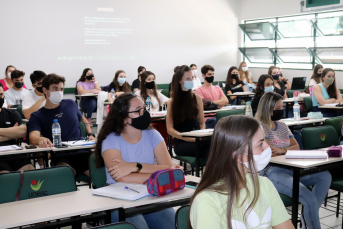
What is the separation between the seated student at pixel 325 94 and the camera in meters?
6.52

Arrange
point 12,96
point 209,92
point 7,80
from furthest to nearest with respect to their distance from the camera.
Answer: point 7,80, point 12,96, point 209,92

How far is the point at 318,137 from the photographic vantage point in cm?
378

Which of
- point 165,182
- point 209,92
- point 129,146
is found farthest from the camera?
point 209,92

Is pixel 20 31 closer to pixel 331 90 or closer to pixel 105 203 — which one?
pixel 331 90

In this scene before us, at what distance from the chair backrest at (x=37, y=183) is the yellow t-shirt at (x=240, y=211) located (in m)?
1.27

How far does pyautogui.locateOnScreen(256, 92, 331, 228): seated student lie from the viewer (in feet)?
9.73

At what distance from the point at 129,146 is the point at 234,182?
4.47ft

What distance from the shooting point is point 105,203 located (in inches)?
84.0

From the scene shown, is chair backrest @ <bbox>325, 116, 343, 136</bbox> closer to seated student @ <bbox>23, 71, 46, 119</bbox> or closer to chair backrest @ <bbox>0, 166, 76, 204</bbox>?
chair backrest @ <bbox>0, 166, 76, 204</bbox>

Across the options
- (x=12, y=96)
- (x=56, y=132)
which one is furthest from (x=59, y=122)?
(x=12, y=96)

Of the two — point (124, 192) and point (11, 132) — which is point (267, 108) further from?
point (11, 132)

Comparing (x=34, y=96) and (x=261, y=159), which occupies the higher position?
(x=34, y=96)

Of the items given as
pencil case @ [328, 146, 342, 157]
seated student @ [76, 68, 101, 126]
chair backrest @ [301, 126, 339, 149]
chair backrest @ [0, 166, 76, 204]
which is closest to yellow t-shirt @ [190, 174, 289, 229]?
chair backrest @ [0, 166, 76, 204]

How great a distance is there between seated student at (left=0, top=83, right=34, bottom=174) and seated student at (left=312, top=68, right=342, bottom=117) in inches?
189
